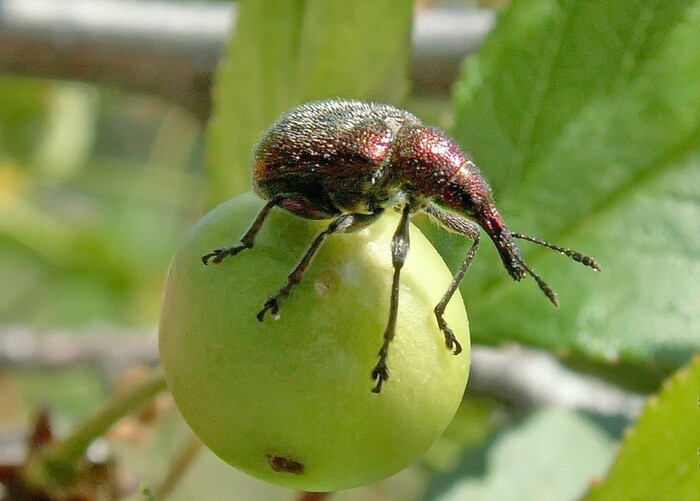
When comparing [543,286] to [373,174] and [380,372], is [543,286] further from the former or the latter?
[380,372]

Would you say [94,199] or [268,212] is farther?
[94,199]

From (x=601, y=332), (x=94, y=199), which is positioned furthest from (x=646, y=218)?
(x=94, y=199)

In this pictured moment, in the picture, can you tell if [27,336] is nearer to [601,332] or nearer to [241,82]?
[241,82]

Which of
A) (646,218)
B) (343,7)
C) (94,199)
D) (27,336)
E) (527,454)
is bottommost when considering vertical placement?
(94,199)

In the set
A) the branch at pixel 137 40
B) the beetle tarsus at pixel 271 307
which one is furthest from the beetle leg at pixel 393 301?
the branch at pixel 137 40

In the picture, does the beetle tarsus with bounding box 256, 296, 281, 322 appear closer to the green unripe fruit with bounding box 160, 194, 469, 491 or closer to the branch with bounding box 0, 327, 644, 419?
the green unripe fruit with bounding box 160, 194, 469, 491

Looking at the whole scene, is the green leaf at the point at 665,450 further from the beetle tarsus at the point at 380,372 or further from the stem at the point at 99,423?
the stem at the point at 99,423

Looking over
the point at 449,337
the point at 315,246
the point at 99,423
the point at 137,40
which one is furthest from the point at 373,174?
the point at 137,40
